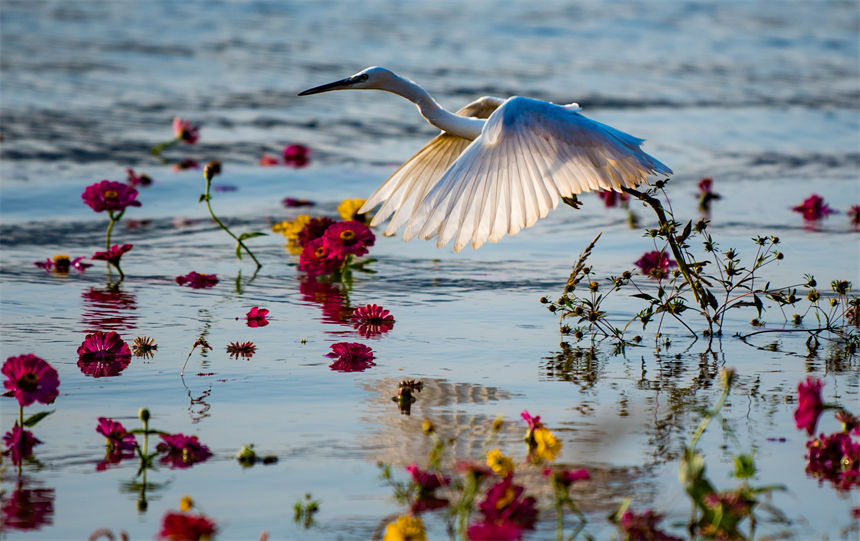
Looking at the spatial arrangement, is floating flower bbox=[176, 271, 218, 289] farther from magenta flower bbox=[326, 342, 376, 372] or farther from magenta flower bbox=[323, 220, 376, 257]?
magenta flower bbox=[326, 342, 376, 372]

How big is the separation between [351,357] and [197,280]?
59.9 inches

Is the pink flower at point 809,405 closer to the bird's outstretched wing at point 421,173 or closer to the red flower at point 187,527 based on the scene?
the red flower at point 187,527

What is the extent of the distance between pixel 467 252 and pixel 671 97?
730 centimetres

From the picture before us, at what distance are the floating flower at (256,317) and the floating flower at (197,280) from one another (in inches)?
28.2

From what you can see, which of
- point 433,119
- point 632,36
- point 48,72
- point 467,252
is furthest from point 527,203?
point 632,36

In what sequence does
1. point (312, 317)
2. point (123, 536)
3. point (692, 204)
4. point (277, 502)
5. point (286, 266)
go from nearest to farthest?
point (123, 536)
point (277, 502)
point (312, 317)
point (286, 266)
point (692, 204)

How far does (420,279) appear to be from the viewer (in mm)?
5652

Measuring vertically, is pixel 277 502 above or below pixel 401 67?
below

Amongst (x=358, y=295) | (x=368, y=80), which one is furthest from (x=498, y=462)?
(x=368, y=80)

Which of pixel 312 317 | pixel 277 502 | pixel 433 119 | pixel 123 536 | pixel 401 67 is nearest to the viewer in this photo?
pixel 123 536

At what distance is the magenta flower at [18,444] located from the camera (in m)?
3.12

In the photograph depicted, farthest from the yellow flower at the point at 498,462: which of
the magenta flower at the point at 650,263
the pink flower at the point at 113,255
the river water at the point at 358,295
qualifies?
the pink flower at the point at 113,255

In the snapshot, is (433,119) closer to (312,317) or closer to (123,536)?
(312,317)

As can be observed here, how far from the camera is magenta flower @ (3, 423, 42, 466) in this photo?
3.12 meters
